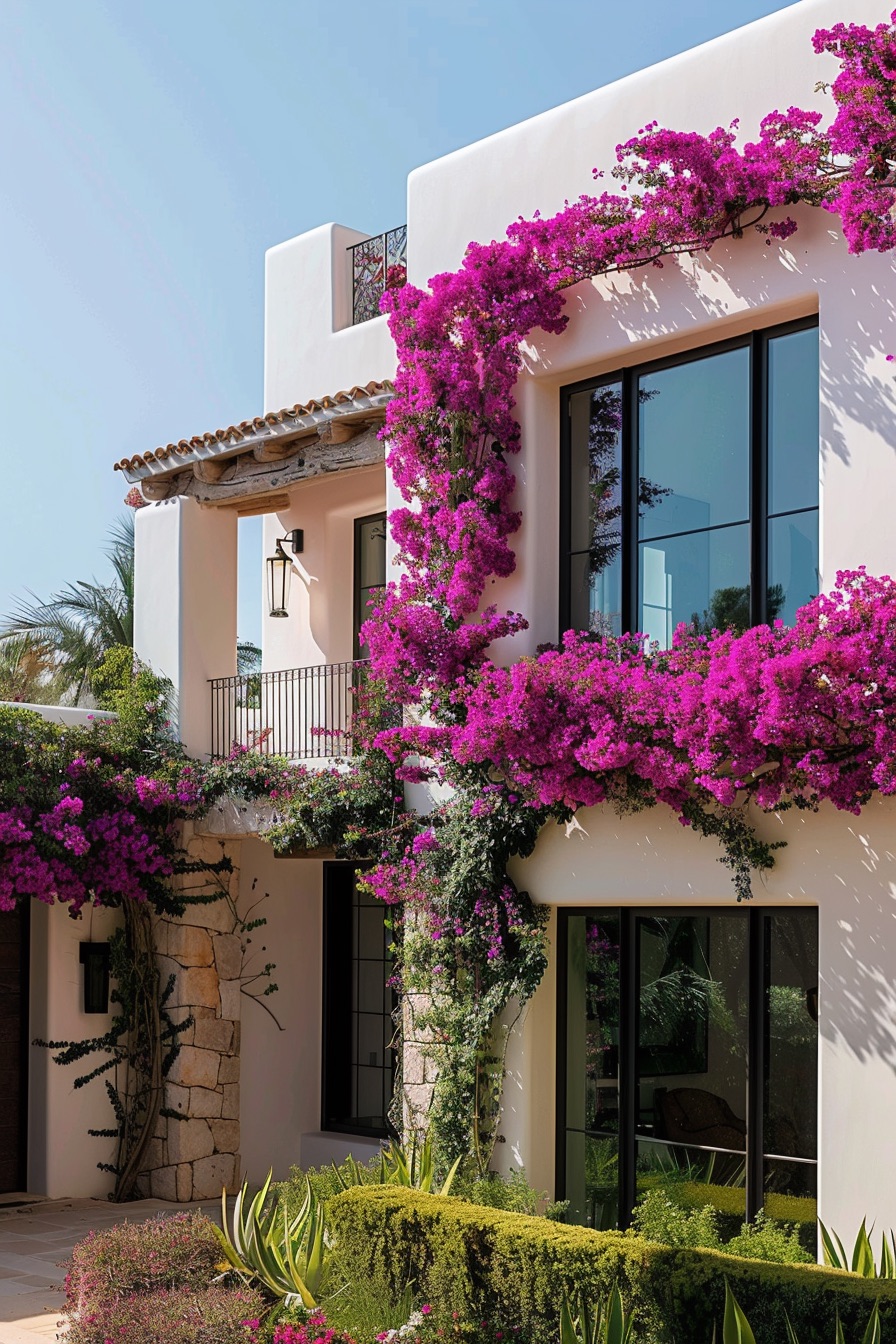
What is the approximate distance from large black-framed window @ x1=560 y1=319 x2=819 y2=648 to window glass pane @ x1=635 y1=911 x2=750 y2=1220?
1803 mm

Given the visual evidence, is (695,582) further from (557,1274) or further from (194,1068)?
(194,1068)

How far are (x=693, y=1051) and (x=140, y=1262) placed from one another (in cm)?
333

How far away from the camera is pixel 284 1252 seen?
802 cm

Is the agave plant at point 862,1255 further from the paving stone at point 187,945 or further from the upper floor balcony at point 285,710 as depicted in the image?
the paving stone at point 187,945

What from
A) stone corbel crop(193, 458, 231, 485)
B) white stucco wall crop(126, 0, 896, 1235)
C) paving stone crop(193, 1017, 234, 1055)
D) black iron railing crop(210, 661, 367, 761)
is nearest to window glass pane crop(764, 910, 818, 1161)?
white stucco wall crop(126, 0, 896, 1235)

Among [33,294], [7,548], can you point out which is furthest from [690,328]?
[7,548]

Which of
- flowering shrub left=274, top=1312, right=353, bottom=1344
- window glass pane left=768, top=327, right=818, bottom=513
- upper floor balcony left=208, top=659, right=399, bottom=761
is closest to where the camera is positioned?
flowering shrub left=274, top=1312, right=353, bottom=1344

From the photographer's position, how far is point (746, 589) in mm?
8414

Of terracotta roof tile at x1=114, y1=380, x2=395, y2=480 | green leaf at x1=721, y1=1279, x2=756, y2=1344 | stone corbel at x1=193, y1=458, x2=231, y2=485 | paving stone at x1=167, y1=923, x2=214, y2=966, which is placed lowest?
green leaf at x1=721, y1=1279, x2=756, y2=1344

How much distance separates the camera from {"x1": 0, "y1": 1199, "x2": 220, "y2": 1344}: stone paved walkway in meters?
8.56

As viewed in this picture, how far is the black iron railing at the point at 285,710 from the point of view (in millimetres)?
12188

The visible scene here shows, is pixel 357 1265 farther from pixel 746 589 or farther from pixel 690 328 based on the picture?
pixel 690 328

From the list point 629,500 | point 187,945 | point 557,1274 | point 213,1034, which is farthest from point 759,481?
point 213,1034

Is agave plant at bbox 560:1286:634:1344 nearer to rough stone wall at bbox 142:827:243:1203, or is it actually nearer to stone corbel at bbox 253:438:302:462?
rough stone wall at bbox 142:827:243:1203
